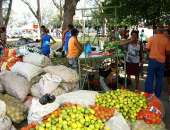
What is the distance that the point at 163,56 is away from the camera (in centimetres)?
882

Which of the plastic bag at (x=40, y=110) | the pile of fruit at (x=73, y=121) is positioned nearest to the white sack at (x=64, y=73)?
the plastic bag at (x=40, y=110)

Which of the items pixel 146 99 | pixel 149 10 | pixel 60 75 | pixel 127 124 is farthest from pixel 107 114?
pixel 149 10

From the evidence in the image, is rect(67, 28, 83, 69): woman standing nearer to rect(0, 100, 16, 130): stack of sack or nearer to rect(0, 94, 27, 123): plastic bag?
rect(0, 94, 27, 123): plastic bag

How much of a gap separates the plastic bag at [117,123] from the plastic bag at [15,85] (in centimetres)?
Result: 291

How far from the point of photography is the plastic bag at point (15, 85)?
315 inches

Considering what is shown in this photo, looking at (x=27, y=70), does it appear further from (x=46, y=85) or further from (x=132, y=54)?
(x=132, y=54)

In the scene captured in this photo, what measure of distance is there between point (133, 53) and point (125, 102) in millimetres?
3971

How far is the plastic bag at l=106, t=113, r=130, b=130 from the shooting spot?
5418 millimetres

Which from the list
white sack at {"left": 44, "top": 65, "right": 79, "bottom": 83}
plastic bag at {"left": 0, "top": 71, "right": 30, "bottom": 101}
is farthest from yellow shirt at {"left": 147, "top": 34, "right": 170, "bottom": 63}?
plastic bag at {"left": 0, "top": 71, "right": 30, "bottom": 101}

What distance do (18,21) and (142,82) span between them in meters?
131

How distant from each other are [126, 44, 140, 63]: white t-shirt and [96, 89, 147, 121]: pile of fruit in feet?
11.6

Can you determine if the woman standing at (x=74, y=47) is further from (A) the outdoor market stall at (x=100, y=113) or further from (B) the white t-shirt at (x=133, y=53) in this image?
(A) the outdoor market stall at (x=100, y=113)

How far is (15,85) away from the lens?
8.10m

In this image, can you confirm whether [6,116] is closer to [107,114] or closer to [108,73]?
[107,114]
